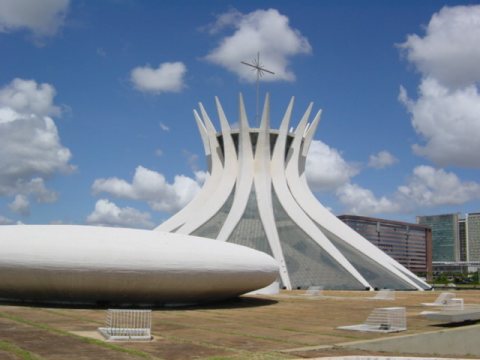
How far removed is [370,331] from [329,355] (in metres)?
3.95

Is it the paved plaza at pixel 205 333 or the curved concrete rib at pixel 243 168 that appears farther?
the curved concrete rib at pixel 243 168

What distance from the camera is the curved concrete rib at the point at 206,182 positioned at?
4169 centimetres

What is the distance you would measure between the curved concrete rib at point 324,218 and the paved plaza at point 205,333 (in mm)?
18380

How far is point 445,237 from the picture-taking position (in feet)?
624

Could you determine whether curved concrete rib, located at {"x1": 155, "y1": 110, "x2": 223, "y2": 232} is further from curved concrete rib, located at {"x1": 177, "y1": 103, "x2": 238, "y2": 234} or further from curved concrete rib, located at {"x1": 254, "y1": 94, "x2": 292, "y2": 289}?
curved concrete rib, located at {"x1": 254, "y1": 94, "x2": 292, "y2": 289}

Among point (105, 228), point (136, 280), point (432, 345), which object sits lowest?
point (432, 345)

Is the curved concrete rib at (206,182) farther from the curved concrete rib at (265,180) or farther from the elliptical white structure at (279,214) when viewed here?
the curved concrete rib at (265,180)

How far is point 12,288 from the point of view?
57.1 ft

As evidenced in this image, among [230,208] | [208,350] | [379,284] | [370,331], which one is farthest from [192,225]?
[208,350]

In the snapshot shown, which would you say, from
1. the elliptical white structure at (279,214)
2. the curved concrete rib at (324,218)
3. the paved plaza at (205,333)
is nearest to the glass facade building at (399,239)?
the curved concrete rib at (324,218)

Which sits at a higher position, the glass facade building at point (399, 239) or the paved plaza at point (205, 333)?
the glass facade building at point (399, 239)

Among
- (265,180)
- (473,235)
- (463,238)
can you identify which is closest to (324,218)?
(265,180)

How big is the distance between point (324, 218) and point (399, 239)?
11300 centimetres

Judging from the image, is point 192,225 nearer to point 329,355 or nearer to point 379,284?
point 379,284
